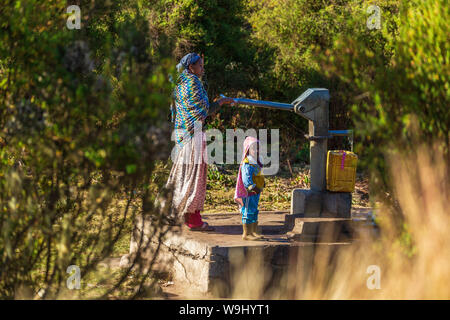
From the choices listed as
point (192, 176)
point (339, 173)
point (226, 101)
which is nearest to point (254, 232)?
point (192, 176)

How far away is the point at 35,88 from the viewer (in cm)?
427

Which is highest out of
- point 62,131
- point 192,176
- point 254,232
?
point 62,131

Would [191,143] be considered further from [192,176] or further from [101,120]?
[101,120]

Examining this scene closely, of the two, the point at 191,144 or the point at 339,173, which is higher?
the point at 191,144

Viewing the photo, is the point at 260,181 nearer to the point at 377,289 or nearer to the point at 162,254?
the point at 162,254

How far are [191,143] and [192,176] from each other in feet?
1.16

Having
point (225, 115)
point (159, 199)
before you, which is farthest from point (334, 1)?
point (159, 199)

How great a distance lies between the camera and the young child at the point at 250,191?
645cm

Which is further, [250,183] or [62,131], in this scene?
[250,183]

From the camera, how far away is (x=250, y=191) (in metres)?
6.42

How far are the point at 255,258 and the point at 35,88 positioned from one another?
8.88 feet

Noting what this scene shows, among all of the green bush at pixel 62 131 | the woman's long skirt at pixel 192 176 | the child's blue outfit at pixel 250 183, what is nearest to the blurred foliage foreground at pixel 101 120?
→ the green bush at pixel 62 131

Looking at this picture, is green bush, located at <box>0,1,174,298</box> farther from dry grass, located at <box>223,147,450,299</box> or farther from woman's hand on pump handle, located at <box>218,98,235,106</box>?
woman's hand on pump handle, located at <box>218,98,235,106</box>

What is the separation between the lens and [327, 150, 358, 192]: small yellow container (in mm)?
6875
